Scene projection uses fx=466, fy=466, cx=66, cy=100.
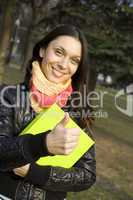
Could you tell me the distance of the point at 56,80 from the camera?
7.72ft

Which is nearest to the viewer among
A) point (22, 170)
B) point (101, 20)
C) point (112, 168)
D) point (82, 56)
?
point (22, 170)

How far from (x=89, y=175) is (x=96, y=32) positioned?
1213 centimetres

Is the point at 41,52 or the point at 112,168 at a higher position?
the point at 41,52

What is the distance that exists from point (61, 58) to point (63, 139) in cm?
73

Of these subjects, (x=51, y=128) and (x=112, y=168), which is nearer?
(x=51, y=128)

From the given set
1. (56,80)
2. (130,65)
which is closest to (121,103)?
(130,65)

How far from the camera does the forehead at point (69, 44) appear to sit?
234cm

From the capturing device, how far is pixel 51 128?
2.14 m

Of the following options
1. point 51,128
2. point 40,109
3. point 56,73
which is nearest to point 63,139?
point 51,128

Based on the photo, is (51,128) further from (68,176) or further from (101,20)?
(101,20)

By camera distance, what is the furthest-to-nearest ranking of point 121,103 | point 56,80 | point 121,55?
point 121,103 → point 121,55 → point 56,80

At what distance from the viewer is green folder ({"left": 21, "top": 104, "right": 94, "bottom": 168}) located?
2105 mm

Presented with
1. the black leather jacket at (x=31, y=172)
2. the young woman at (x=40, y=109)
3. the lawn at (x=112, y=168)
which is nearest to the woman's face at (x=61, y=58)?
the young woman at (x=40, y=109)

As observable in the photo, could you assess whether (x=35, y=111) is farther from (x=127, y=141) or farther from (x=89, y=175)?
(x=127, y=141)
